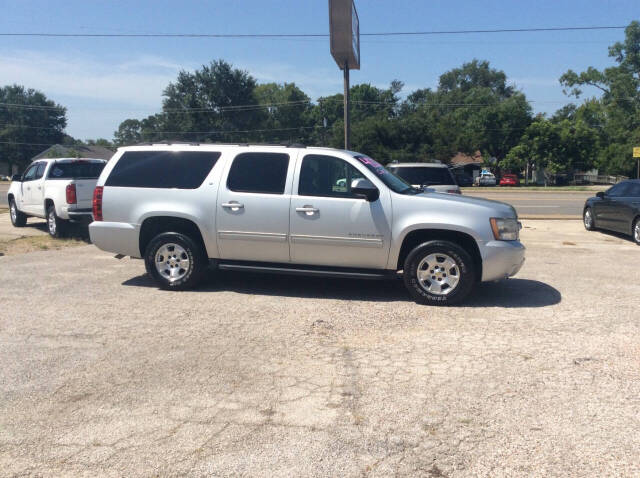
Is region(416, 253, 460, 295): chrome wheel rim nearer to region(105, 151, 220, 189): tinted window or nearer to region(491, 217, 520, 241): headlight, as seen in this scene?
region(491, 217, 520, 241): headlight

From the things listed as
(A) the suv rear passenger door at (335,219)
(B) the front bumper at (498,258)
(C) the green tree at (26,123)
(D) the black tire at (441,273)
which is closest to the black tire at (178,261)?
(A) the suv rear passenger door at (335,219)

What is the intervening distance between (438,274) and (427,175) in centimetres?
688

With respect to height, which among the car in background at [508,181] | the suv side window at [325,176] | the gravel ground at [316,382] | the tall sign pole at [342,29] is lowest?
the gravel ground at [316,382]

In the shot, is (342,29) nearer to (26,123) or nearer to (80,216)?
(80,216)

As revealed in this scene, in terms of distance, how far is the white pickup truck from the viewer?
11953 millimetres

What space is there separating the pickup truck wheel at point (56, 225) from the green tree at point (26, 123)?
80.7m

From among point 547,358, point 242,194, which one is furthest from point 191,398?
point 242,194

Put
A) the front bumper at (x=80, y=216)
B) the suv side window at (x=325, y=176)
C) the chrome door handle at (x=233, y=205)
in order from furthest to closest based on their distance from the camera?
1. the front bumper at (x=80, y=216)
2. the chrome door handle at (x=233, y=205)
3. the suv side window at (x=325, y=176)

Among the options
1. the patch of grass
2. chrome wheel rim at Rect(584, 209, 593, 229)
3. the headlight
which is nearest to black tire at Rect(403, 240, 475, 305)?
the headlight

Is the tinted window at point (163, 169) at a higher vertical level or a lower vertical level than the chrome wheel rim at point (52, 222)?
higher

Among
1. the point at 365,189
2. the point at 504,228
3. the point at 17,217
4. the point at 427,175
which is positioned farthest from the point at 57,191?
→ the point at 504,228

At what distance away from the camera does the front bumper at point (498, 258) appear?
21.9 feet

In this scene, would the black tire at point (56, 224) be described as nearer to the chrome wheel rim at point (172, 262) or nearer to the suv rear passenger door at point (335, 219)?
the chrome wheel rim at point (172, 262)

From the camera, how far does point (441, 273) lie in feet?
22.2
